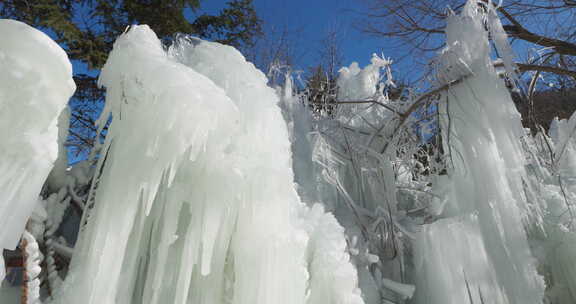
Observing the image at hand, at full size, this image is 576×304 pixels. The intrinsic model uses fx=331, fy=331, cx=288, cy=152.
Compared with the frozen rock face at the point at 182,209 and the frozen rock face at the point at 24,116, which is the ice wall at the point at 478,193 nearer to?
the frozen rock face at the point at 182,209

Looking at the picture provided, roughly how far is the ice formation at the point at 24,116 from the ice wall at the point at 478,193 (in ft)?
7.53

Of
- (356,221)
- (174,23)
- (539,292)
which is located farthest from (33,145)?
(174,23)

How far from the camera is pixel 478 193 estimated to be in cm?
212

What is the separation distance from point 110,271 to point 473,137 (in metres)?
2.19

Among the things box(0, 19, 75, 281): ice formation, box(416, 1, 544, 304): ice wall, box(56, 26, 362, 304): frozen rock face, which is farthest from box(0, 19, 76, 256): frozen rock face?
box(416, 1, 544, 304): ice wall

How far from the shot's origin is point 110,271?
4.43 ft

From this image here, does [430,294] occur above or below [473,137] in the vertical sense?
below

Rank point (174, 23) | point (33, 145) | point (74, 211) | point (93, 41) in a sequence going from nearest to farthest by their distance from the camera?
point (33, 145) → point (74, 211) → point (93, 41) → point (174, 23)

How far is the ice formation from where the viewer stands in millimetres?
1184

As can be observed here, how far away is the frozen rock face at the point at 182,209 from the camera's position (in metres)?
1.43

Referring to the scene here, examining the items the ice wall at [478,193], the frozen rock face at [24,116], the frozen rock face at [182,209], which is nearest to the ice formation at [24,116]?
the frozen rock face at [24,116]

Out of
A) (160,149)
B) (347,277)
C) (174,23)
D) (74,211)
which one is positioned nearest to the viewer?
(160,149)

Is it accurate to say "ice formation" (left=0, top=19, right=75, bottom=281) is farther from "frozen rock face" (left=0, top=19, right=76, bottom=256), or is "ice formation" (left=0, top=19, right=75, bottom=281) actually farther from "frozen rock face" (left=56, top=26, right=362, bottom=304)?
"frozen rock face" (left=56, top=26, right=362, bottom=304)

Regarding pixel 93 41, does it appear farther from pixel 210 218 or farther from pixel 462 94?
pixel 462 94
